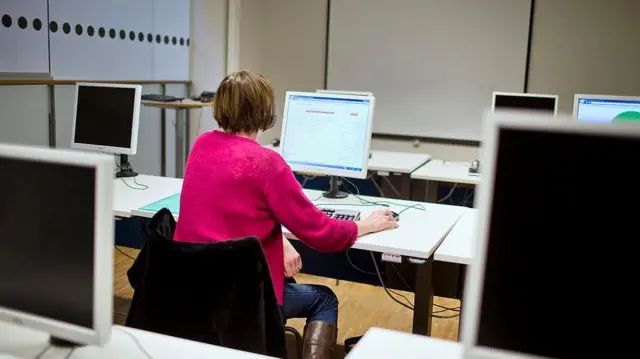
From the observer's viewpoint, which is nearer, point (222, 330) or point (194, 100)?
point (222, 330)

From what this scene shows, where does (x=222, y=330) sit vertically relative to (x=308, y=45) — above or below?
below

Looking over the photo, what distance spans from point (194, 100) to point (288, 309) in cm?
288

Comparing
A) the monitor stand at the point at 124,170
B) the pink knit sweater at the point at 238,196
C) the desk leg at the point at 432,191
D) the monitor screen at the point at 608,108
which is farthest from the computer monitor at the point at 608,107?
the monitor stand at the point at 124,170

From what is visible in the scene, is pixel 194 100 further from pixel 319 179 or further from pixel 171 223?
pixel 171 223

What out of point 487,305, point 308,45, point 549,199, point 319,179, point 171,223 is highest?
point 308,45

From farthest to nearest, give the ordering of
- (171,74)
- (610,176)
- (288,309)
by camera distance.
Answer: (171,74), (288,309), (610,176)

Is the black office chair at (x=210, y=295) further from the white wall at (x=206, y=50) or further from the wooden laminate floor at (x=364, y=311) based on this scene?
the white wall at (x=206, y=50)

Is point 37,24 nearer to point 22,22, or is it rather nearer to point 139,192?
point 22,22

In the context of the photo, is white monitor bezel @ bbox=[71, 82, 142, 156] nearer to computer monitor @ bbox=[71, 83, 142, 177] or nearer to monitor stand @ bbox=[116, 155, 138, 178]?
computer monitor @ bbox=[71, 83, 142, 177]

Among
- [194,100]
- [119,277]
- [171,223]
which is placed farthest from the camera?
[194,100]

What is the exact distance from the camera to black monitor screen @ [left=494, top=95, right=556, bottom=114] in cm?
374

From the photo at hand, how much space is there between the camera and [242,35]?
5.58 metres

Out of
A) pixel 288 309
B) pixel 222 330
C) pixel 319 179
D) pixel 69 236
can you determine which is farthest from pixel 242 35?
pixel 69 236

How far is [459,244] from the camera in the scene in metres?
2.16
